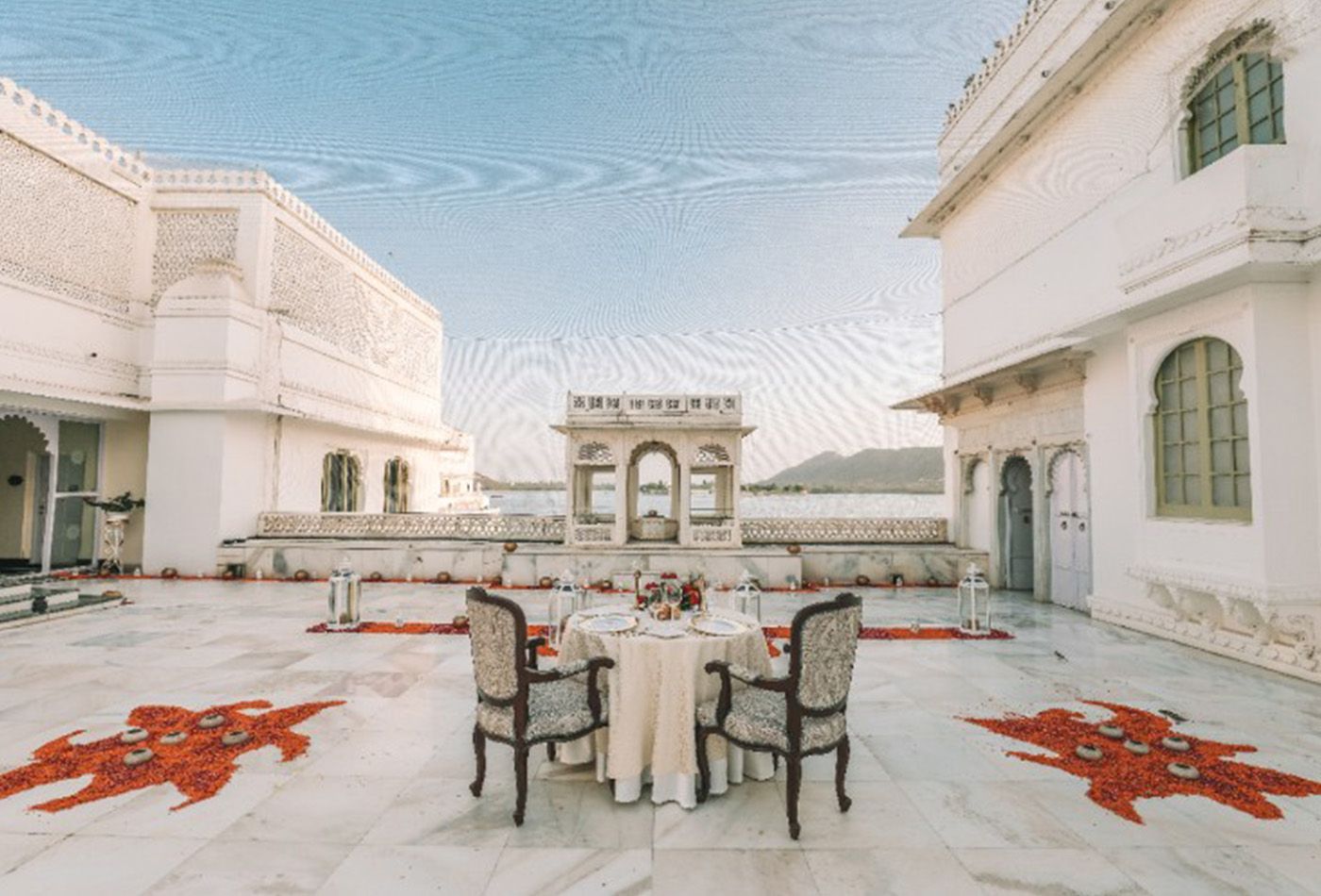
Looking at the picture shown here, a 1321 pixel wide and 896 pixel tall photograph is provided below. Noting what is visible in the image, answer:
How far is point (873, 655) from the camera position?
23.3 ft

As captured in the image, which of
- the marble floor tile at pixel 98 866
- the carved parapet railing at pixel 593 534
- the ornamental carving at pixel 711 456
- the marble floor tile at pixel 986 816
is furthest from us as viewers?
the ornamental carving at pixel 711 456

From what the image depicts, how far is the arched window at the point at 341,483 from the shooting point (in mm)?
16391

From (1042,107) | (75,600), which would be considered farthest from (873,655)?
(75,600)

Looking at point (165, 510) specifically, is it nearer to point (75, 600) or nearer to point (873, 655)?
point (75, 600)

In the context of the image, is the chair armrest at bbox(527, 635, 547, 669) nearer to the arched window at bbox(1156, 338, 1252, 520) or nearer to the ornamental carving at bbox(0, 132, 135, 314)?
the arched window at bbox(1156, 338, 1252, 520)

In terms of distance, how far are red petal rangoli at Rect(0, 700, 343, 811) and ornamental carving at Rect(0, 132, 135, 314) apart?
11.2m

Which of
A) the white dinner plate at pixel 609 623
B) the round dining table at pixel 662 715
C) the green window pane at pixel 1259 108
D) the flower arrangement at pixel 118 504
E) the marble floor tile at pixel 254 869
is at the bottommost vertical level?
the marble floor tile at pixel 254 869

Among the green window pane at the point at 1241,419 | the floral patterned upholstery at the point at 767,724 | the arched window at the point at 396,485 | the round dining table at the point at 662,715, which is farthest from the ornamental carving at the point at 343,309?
the green window pane at the point at 1241,419

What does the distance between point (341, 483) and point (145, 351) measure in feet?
17.7

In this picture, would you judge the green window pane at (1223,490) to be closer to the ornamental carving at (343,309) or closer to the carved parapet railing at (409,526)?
the carved parapet railing at (409,526)

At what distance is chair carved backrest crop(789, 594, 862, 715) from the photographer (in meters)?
3.38

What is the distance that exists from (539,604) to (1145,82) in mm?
11043

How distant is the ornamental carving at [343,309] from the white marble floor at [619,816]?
11229 millimetres

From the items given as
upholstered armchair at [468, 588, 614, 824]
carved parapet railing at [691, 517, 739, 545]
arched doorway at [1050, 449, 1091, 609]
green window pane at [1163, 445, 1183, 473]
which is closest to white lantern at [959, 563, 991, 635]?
arched doorway at [1050, 449, 1091, 609]
